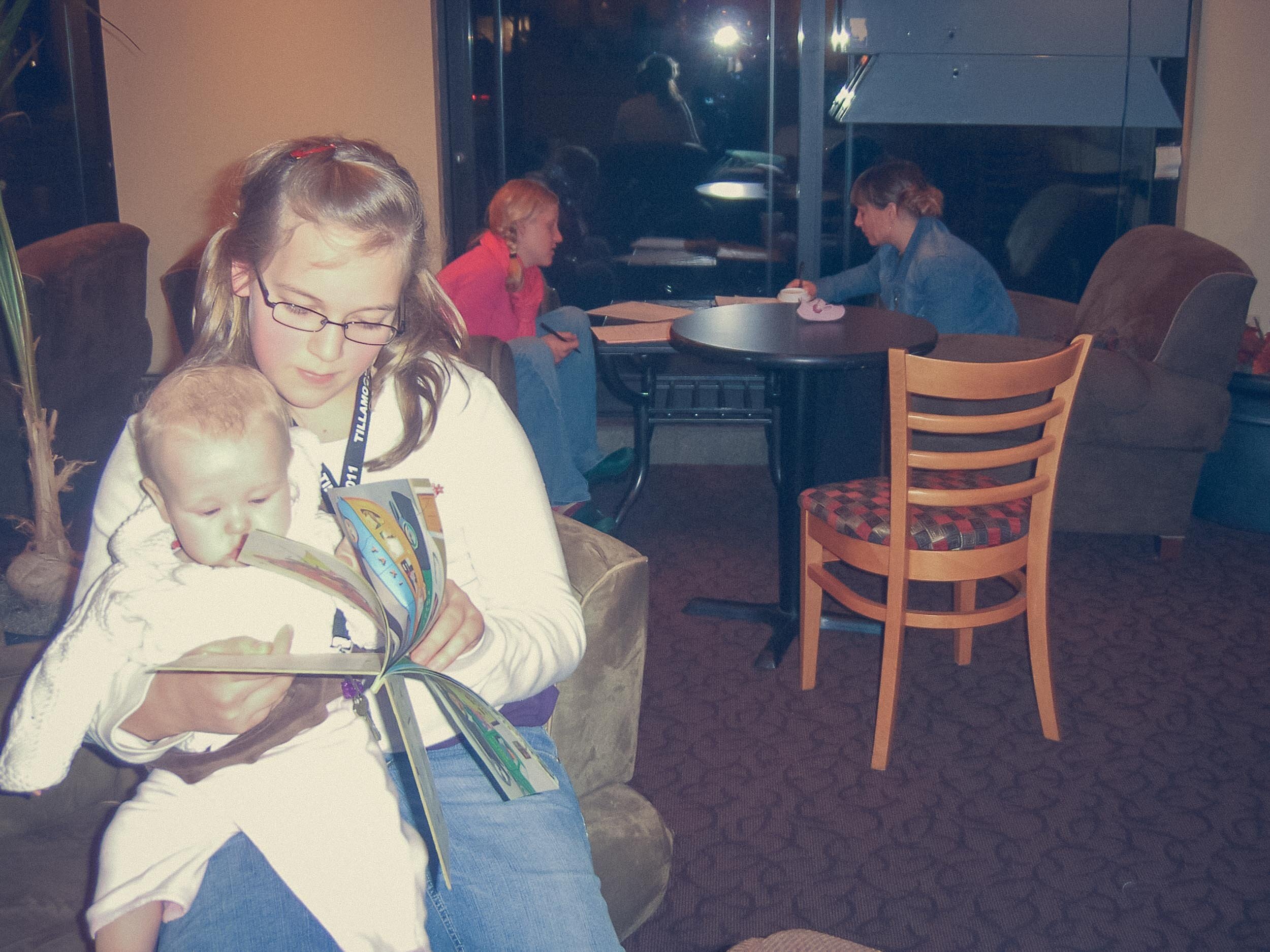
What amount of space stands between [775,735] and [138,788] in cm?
163

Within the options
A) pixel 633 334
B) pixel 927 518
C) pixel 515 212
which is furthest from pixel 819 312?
pixel 515 212

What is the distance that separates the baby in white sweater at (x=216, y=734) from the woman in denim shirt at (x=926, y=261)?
2.60 meters

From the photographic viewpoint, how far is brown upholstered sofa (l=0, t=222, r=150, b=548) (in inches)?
135

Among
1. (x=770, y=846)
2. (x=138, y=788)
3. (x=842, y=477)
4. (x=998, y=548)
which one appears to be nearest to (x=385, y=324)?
(x=138, y=788)

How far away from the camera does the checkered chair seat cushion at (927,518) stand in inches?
89.6

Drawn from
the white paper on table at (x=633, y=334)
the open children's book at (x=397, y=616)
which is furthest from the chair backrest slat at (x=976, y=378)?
the open children's book at (x=397, y=616)

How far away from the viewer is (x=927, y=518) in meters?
2.32

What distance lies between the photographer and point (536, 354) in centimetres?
345

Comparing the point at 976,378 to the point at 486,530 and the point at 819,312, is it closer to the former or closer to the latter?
the point at 819,312

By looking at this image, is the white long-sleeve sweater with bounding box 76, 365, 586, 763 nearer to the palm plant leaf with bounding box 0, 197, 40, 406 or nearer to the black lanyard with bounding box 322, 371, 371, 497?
the black lanyard with bounding box 322, 371, 371, 497

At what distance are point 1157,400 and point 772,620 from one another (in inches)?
57.2

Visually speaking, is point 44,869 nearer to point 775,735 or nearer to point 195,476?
point 195,476

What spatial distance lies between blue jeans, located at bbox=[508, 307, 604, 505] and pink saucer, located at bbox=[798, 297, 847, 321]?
95 cm

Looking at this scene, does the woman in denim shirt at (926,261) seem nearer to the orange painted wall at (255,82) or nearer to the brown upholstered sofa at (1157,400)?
the brown upholstered sofa at (1157,400)
